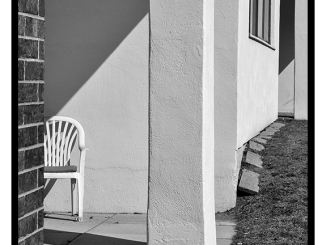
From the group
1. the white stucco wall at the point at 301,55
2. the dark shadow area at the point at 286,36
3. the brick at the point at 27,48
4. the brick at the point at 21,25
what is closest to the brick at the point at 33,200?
the brick at the point at 27,48

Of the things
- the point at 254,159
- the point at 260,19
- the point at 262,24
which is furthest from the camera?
the point at 262,24

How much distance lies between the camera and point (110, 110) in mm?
6977

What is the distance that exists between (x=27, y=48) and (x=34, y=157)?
0.51 meters

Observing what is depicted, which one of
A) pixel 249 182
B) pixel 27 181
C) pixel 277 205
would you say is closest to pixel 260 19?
pixel 249 182

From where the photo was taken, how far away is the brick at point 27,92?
9.61ft

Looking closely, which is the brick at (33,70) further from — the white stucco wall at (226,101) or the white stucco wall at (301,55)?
the white stucco wall at (301,55)

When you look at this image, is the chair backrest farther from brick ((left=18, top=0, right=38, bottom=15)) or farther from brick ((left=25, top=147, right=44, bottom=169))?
brick ((left=18, top=0, right=38, bottom=15))

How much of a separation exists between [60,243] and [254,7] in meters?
6.04

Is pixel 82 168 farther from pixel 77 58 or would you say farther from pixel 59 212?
pixel 77 58

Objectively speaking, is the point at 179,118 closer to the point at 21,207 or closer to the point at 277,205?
the point at 21,207

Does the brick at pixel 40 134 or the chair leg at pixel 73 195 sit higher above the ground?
the brick at pixel 40 134

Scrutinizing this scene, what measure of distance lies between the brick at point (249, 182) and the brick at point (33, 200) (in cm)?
447

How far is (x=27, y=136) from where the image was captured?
2979mm

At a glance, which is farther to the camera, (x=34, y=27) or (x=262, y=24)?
(x=262, y=24)
